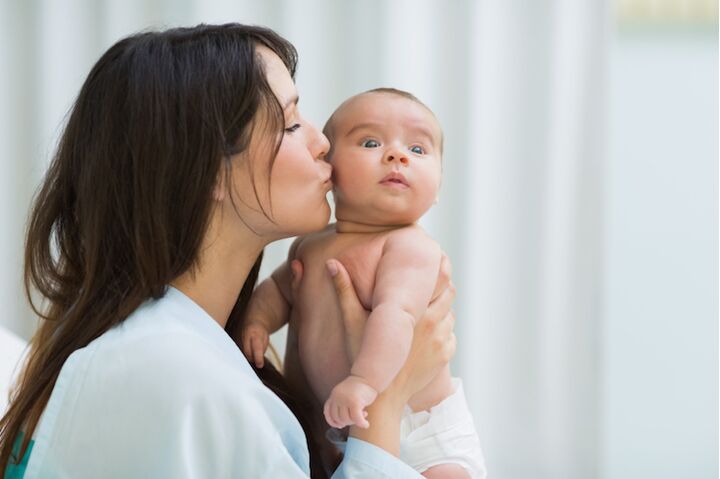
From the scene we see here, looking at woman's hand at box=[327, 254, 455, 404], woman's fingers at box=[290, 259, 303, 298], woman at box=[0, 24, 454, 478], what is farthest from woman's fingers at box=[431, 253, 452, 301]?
woman's fingers at box=[290, 259, 303, 298]

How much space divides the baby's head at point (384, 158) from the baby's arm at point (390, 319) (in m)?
0.06

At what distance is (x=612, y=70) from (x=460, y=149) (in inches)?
25.2

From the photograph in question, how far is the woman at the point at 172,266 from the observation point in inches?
41.9

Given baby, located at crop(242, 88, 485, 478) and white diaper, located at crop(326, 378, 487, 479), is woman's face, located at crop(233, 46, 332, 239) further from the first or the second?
white diaper, located at crop(326, 378, 487, 479)

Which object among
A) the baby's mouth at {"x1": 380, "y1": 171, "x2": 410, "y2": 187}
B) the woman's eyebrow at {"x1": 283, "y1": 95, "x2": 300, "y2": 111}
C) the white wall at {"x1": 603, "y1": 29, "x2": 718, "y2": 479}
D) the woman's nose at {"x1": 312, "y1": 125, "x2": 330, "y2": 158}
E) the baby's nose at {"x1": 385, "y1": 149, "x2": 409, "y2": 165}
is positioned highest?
the woman's eyebrow at {"x1": 283, "y1": 95, "x2": 300, "y2": 111}

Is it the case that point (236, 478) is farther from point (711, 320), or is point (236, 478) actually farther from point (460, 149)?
point (711, 320)

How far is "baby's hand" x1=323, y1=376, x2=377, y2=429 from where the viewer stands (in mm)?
1242

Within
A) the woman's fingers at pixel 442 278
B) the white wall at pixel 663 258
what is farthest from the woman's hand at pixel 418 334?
the white wall at pixel 663 258

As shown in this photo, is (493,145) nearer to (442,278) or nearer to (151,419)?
(442,278)

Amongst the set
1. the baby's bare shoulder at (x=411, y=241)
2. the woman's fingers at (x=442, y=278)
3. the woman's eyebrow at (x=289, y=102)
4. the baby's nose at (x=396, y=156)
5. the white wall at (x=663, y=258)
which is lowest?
the white wall at (x=663, y=258)

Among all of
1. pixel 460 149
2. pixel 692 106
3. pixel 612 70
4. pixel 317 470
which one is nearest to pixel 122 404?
pixel 317 470

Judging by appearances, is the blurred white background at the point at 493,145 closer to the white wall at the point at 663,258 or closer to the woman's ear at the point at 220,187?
the white wall at the point at 663,258

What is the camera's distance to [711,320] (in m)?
3.06

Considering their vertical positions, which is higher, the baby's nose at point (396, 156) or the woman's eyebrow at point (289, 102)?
the woman's eyebrow at point (289, 102)
